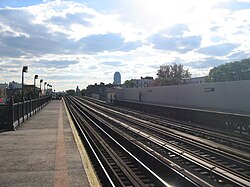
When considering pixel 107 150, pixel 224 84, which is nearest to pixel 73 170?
pixel 107 150

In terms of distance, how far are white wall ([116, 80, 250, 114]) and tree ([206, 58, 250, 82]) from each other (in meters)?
42.4

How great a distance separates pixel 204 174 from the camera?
28.8ft

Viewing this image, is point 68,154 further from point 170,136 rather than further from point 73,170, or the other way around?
point 170,136

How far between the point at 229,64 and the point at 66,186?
280 feet

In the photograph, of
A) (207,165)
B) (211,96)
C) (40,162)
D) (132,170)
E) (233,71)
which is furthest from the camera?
(233,71)

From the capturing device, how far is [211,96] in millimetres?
29094

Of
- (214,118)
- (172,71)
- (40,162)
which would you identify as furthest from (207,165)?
(172,71)

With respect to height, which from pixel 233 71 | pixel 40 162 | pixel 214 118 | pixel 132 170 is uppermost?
pixel 233 71

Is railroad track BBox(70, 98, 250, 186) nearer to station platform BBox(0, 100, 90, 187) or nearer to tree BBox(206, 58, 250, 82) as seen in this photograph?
station platform BBox(0, 100, 90, 187)

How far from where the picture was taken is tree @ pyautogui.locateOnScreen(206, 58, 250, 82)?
8031cm

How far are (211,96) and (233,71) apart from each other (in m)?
57.9

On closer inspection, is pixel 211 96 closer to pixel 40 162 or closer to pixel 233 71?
pixel 40 162

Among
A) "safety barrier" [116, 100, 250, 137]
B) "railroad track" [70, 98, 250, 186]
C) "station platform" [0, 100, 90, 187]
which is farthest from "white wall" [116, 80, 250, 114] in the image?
"station platform" [0, 100, 90, 187]

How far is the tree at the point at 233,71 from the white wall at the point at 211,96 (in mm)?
42352
